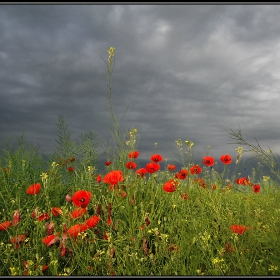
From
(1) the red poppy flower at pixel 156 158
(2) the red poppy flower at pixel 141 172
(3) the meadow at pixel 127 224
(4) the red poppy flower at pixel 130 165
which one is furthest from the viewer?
(1) the red poppy flower at pixel 156 158

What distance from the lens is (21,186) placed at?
414 centimetres

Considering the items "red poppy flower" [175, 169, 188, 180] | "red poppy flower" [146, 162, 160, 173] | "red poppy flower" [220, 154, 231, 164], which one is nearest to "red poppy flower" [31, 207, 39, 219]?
"red poppy flower" [146, 162, 160, 173]

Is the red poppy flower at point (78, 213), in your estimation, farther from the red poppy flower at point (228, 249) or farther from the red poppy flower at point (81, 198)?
the red poppy flower at point (228, 249)

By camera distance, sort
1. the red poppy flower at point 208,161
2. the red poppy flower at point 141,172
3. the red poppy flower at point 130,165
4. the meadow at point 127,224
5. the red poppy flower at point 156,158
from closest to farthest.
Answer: the meadow at point 127,224
the red poppy flower at point 130,165
the red poppy flower at point 141,172
the red poppy flower at point 156,158
the red poppy flower at point 208,161

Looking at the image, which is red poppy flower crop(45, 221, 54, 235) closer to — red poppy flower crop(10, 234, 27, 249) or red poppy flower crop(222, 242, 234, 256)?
red poppy flower crop(10, 234, 27, 249)

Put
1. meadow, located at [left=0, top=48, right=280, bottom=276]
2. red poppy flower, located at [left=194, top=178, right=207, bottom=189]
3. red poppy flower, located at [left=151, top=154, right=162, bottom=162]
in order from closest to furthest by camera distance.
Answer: meadow, located at [left=0, top=48, right=280, bottom=276] → red poppy flower, located at [left=151, top=154, right=162, bottom=162] → red poppy flower, located at [left=194, top=178, right=207, bottom=189]

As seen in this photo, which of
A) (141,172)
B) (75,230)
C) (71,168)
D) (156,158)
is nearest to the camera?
(75,230)

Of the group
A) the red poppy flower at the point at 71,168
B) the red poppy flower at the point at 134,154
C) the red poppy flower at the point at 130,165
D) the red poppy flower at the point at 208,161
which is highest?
the red poppy flower at the point at 134,154

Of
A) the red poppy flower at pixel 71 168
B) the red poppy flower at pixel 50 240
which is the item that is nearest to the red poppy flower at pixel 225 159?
the red poppy flower at pixel 71 168

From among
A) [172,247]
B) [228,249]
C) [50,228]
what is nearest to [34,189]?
[50,228]

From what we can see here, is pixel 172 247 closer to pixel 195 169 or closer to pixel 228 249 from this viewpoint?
pixel 228 249

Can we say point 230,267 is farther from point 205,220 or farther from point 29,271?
point 29,271

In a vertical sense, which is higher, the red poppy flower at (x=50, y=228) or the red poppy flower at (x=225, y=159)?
the red poppy flower at (x=225, y=159)

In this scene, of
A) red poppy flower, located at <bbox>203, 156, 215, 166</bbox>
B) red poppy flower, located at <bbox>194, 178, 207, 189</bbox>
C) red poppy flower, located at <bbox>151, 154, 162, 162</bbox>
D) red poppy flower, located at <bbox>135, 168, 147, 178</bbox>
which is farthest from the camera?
red poppy flower, located at <bbox>203, 156, 215, 166</bbox>
